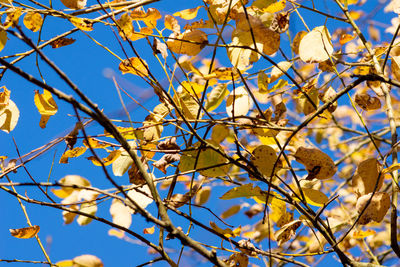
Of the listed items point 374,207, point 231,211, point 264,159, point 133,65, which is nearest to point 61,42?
point 133,65

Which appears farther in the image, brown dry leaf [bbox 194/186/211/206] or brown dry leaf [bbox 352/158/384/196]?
brown dry leaf [bbox 194/186/211/206]

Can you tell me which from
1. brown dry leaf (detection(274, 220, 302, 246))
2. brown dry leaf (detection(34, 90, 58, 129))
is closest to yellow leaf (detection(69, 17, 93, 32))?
brown dry leaf (detection(34, 90, 58, 129))

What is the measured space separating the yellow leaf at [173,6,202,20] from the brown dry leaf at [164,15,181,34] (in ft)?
0.06

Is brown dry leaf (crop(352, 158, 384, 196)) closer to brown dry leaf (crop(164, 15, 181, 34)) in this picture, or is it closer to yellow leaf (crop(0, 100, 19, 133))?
brown dry leaf (crop(164, 15, 181, 34))

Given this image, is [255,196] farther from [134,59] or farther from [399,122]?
[399,122]

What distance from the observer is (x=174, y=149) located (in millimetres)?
825

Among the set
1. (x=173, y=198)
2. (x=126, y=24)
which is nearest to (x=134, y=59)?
(x=126, y=24)

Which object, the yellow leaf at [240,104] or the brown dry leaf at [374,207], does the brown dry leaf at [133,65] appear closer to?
the yellow leaf at [240,104]

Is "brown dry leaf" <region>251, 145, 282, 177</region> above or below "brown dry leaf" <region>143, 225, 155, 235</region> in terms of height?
above

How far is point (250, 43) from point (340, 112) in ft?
8.83

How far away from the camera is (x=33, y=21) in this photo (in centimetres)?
87

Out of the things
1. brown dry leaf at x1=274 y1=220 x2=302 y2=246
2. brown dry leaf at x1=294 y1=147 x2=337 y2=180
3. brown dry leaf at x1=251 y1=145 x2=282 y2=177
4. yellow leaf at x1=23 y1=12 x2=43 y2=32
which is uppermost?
yellow leaf at x1=23 y1=12 x2=43 y2=32

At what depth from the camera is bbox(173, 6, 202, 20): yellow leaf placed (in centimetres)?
91

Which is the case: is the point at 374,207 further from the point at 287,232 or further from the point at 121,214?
the point at 121,214
